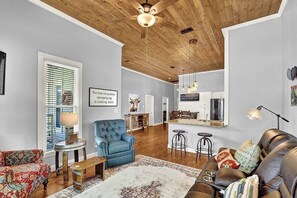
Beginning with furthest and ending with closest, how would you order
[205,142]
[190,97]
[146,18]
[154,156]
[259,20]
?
[190,97] < [205,142] < [154,156] < [259,20] < [146,18]

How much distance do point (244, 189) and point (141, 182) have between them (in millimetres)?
1811

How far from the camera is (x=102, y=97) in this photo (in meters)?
4.04

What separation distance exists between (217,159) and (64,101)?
10.2 ft

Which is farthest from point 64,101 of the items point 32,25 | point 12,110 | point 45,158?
point 32,25

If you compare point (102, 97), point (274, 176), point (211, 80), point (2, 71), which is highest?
point (211, 80)

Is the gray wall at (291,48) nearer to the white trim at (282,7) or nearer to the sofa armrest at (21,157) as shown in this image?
the white trim at (282,7)

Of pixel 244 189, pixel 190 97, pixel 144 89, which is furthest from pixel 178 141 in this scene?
pixel 144 89

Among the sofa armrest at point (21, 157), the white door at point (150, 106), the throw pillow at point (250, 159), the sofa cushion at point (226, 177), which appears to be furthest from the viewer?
the white door at point (150, 106)

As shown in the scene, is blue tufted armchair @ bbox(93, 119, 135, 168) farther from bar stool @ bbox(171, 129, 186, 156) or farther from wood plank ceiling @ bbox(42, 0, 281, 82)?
wood plank ceiling @ bbox(42, 0, 281, 82)

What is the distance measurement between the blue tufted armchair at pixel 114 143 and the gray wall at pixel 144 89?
3.45 m

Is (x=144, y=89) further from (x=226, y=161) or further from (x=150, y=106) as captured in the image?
(x=226, y=161)

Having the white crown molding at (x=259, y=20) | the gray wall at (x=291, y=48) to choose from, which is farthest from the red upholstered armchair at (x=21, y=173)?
the white crown molding at (x=259, y=20)

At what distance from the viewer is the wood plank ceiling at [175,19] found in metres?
2.70

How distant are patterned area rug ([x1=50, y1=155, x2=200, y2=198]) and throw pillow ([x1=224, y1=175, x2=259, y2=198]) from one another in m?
1.24
